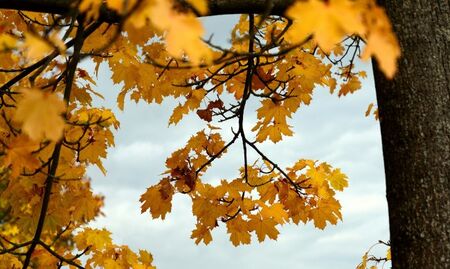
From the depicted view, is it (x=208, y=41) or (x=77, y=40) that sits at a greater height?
(x=77, y=40)

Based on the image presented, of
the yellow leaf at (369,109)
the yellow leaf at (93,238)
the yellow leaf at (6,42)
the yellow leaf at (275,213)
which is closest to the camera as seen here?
the yellow leaf at (6,42)

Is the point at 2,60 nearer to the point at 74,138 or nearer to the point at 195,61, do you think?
the point at 74,138

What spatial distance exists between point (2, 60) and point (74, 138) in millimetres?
763

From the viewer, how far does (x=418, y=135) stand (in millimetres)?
3070

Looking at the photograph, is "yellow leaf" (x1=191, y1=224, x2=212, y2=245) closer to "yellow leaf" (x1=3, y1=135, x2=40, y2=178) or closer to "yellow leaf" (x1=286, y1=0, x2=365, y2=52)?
"yellow leaf" (x1=3, y1=135, x2=40, y2=178)

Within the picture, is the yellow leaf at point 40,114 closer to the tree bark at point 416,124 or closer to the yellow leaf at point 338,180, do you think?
the tree bark at point 416,124

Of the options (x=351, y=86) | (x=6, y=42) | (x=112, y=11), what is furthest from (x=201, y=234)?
(x=351, y=86)

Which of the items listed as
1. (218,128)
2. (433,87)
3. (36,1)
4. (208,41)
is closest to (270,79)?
(218,128)

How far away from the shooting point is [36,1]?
3.27m

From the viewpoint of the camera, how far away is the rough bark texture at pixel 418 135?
2936 millimetres

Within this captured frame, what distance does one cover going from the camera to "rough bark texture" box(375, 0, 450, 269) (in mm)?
2936

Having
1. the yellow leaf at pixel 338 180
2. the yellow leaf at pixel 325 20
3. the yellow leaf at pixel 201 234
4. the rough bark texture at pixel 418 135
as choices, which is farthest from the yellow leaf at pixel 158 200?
the yellow leaf at pixel 325 20

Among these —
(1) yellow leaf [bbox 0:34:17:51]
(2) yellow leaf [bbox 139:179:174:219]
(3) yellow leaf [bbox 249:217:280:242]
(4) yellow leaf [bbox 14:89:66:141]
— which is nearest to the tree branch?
(1) yellow leaf [bbox 0:34:17:51]

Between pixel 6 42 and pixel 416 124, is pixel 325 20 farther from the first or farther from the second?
pixel 416 124
